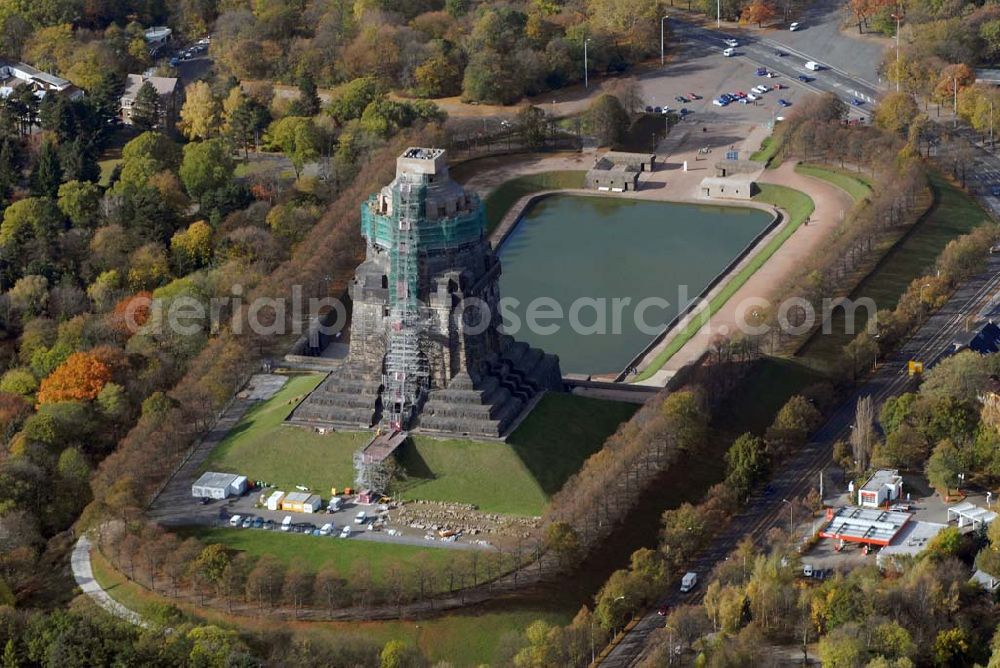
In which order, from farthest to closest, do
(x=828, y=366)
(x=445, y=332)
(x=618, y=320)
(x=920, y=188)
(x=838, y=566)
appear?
1. (x=920, y=188)
2. (x=618, y=320)
3. (x=828, y=366)
4. (x=445, y=332)
5. (x=838, y=566)

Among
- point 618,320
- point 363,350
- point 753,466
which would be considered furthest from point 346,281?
point 753,466

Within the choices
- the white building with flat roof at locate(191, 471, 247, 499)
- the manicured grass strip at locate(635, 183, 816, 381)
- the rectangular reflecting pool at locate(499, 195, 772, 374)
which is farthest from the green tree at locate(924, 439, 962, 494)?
the white building with flat roof at locate(191, 471, 247, 499)

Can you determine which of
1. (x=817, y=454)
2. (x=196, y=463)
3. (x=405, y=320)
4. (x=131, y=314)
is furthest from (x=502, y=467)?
(x=131, y=314)

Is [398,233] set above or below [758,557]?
above

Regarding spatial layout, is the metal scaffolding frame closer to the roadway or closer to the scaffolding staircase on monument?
the scaffolding staircase on monument

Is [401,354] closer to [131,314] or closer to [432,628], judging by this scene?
[432,628]

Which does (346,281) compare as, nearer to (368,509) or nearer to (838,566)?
(368,509)
